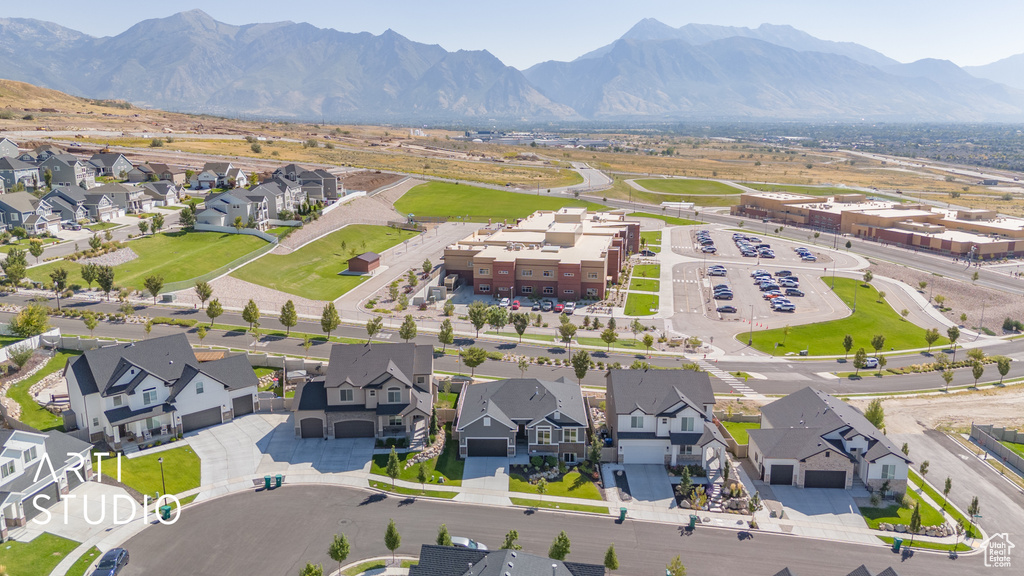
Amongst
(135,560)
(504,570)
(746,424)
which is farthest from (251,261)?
(504,570)

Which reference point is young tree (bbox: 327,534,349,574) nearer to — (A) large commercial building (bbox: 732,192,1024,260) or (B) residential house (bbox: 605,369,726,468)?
(B) residential house (bbox: 605,369,726,468)

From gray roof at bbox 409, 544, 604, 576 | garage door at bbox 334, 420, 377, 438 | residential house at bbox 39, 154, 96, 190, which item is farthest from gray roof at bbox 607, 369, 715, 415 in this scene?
residential house at bbox 39, 154, 96, 190

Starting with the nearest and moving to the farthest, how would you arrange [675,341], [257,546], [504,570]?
[504,570] → [257,546] → [675,341]

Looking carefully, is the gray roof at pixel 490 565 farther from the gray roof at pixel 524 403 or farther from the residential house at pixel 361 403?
the residential house at pixel 361 403

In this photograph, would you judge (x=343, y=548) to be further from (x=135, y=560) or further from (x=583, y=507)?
(x=583, y=507)

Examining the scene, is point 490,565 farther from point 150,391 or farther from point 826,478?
point 150,391

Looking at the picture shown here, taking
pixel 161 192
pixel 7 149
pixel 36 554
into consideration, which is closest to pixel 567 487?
pixel 36 554
